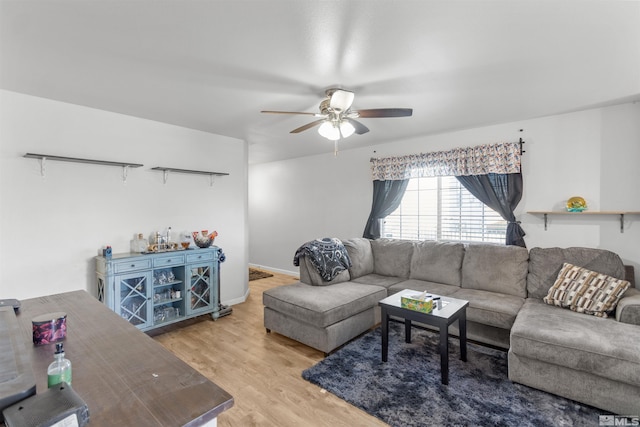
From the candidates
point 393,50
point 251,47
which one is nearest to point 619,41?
point 393,50

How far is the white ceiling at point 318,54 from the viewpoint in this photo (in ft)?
5.31

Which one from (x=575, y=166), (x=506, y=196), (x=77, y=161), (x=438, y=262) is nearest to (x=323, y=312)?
(x=438, y=262)

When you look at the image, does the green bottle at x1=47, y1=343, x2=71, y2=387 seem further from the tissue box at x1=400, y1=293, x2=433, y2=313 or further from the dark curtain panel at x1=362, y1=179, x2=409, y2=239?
the dark curtain panel at x1=362, y1=179, x2=409, y2=239

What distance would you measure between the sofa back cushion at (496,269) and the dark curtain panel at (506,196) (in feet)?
0.98

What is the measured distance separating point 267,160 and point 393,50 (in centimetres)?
460

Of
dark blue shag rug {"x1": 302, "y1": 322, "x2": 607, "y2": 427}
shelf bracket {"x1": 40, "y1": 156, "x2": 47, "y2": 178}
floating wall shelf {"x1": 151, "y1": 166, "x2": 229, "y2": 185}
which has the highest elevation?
floating wall shelf {"x1": 151, "y1": 166, "x2": 229, "y2": 185}

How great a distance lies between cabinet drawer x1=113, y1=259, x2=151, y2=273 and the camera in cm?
298

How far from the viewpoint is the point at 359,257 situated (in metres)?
4.11

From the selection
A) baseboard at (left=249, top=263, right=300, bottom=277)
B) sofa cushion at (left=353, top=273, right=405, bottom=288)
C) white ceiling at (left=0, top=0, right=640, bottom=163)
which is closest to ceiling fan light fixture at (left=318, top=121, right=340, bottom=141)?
white ceiling at (left=0, top=0, right=640, bottom=163)

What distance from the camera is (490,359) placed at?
2.76 meters

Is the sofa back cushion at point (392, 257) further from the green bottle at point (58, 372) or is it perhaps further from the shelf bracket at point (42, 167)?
the shelf bracket at point (42, 167)

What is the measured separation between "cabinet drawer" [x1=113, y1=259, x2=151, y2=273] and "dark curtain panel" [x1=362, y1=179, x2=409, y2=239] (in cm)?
311

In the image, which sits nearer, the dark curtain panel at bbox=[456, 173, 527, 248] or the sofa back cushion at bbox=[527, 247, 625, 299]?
the sofa back cushion at bbox=[527, 247, 625, 299]

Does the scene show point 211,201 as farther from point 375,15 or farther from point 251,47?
point 375,15
